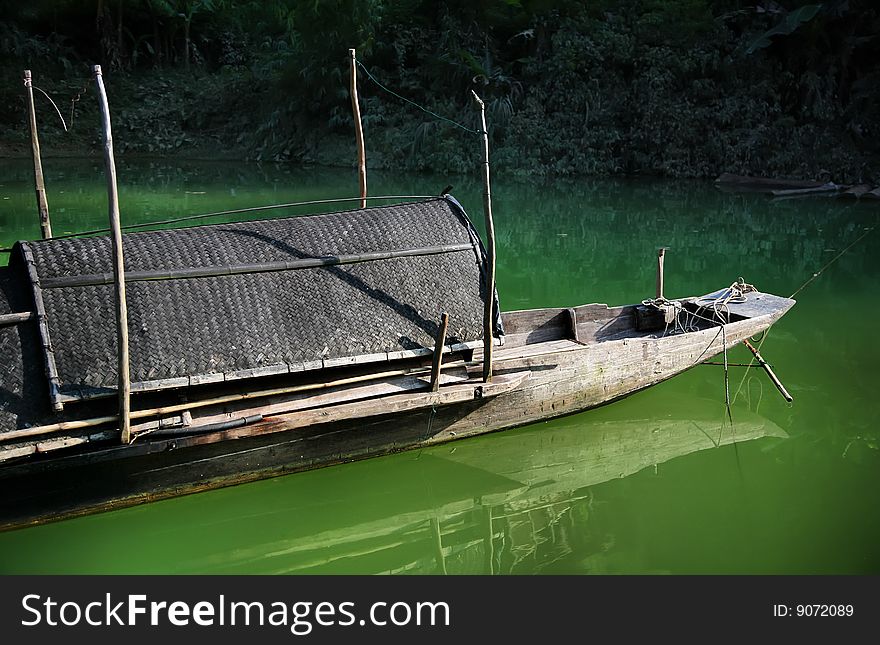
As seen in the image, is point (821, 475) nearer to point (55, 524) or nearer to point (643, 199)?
point (55, 524)

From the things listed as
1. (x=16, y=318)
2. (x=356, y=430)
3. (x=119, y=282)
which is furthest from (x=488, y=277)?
(x=16, y=318)

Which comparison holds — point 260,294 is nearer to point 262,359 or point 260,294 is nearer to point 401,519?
point 262,359

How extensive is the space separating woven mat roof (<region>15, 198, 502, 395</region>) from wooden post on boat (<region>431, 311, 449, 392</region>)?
23 centimetres

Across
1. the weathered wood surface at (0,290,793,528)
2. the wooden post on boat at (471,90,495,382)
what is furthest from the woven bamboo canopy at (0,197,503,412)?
the weathered wood surface at (0,290,793,528)

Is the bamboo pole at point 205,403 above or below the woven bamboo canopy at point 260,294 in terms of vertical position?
below

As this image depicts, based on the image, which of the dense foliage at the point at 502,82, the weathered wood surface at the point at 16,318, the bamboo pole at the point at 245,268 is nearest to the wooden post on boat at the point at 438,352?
the bamboo pole at the point at 245,268

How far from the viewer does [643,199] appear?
13961 mm

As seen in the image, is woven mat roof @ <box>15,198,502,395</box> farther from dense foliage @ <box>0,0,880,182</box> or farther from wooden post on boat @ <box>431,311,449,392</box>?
dense foliage @ <box>0,0,880,182</box>

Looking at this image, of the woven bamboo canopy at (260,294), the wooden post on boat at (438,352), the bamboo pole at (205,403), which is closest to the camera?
the bamboo pole at (205,403)

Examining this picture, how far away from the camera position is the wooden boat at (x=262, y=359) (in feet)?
12.7

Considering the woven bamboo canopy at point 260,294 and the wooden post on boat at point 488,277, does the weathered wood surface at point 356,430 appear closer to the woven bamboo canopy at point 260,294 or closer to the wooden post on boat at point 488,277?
the wooden post on boat at point 488,277

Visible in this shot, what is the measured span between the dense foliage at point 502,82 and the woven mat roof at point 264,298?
488 inches

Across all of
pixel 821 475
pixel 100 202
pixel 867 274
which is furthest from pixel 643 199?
pixel 821 475

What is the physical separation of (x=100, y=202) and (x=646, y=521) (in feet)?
35.6
